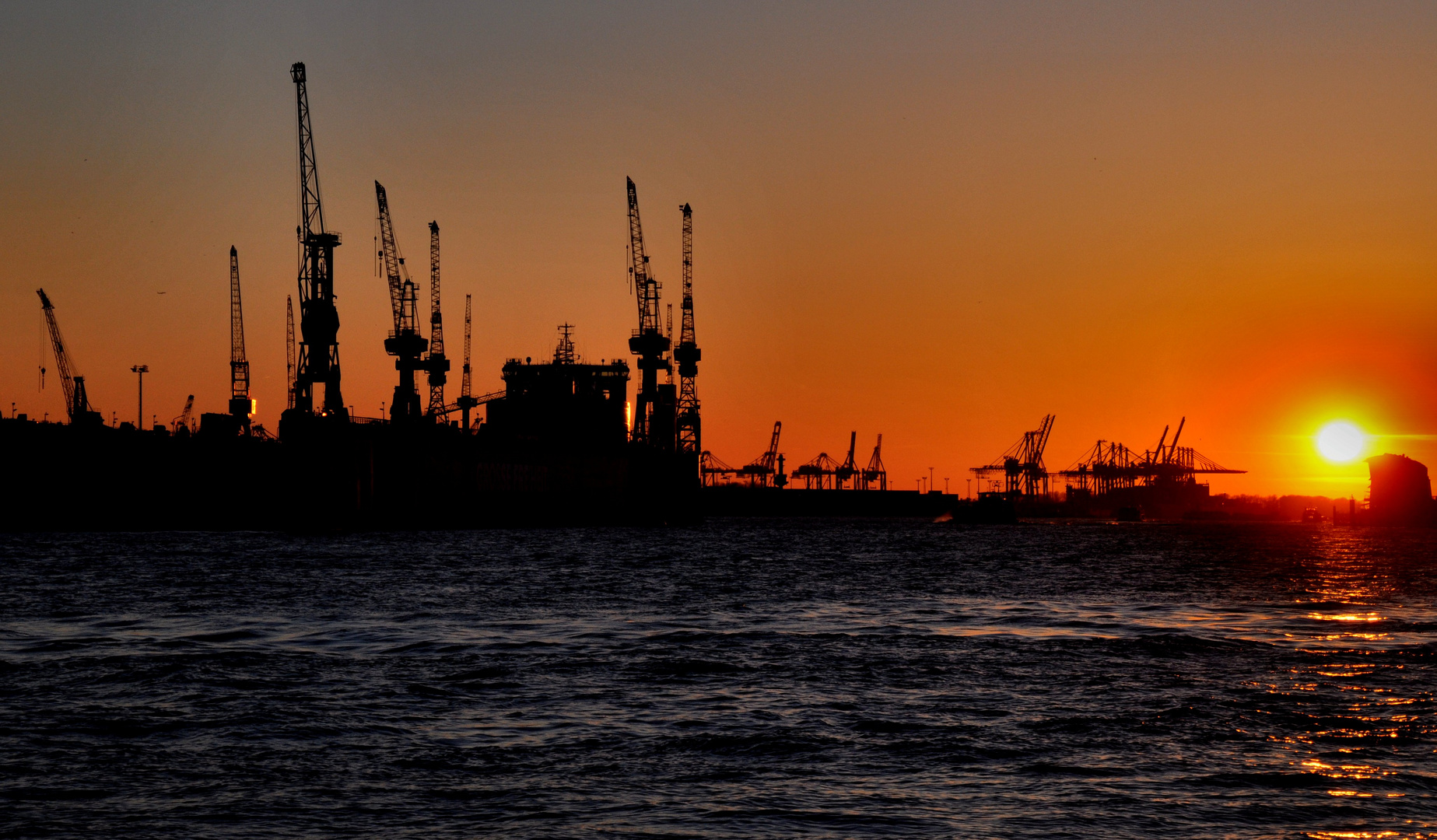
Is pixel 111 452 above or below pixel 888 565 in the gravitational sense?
above

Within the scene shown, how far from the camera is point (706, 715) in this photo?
83.0 feet

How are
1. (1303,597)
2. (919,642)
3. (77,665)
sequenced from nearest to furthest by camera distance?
(77,665) → (919,642) → (1303,597)

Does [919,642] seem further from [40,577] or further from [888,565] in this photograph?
[888,565]

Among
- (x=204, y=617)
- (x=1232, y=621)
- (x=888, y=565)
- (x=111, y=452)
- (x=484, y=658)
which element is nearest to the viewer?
(x=484, y=658)

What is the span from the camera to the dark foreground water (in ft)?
57.5

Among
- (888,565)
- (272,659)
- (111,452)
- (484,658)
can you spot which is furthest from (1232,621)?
(111,452)

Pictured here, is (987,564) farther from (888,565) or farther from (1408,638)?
(1408,638)

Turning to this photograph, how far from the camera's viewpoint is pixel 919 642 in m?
38.7

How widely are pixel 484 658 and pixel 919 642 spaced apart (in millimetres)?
12255

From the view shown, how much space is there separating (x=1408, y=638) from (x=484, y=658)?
26756mm

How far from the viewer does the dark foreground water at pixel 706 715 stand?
17.5 metres

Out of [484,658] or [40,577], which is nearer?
[484,658]

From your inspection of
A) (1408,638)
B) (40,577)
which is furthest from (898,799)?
(40,577)

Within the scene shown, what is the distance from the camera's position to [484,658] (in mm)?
33969
